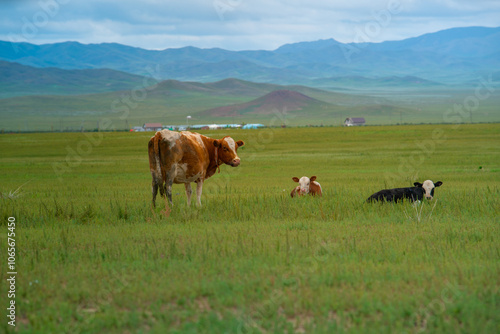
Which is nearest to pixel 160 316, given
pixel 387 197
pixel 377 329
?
pixel 377 329

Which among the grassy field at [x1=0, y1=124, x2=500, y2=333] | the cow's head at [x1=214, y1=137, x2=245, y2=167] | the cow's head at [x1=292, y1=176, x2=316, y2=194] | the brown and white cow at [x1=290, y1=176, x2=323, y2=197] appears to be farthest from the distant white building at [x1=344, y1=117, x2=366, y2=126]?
the grassy field at [x1=0, y1=124, x2=500, y2=333]

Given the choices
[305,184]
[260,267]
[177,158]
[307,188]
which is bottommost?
[260,267]

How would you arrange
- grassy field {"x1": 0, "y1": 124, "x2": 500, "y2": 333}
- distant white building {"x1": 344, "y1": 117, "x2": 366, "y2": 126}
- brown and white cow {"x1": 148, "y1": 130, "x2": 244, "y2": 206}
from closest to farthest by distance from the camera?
grassy field {"x1": 0, "y1": 124, "x2": 500, "y2": 333}
brown and white cow {"x1": 148, "y1": 130, "x2": 244, "y2": 206}
distant white building {"x1": 344, "y1": 117, "x2": 366, "y2": 126}

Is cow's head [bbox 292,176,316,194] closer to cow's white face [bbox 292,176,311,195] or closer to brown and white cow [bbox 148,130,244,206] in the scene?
cow's white face [bbox 292,176,311,195]

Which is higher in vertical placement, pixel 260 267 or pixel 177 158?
pixel 177 158

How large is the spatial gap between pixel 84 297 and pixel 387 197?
10.2 metres

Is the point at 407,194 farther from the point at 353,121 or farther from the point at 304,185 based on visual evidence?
the point at 353,121

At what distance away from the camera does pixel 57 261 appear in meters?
8.84

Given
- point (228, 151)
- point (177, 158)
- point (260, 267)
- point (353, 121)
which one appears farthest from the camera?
point (353, 121)

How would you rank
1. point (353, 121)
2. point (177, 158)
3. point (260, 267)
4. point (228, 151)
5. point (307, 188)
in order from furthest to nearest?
point (353, 121)
point (307, 188)
point (228, 151)
point (177, 158)
point (260, 267)

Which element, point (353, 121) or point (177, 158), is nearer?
point (177, 158)

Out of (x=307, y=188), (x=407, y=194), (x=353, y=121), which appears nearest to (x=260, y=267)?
(x=407, y=194)

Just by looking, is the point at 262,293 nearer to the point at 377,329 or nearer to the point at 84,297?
the point at 377,329

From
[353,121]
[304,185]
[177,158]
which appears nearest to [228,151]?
[177,158]
